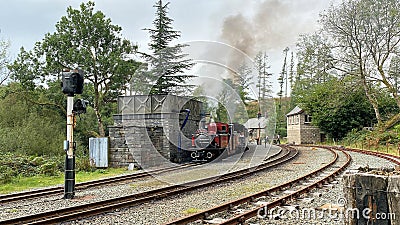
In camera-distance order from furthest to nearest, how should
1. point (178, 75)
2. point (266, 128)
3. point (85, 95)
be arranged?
1. point (85, 95)
2. point (266, 128)
3. point (178, 75)

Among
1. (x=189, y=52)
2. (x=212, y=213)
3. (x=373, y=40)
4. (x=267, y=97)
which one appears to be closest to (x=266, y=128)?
(x=267, y=97)

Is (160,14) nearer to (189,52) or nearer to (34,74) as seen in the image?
(34,74)

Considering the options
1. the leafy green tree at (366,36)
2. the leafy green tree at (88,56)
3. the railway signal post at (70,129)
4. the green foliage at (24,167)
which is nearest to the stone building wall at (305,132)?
the leafy green tree at (366,36)

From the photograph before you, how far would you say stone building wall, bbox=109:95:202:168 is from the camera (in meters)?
15.9

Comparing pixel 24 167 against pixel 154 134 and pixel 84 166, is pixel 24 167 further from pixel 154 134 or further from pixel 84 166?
pixel 154 134

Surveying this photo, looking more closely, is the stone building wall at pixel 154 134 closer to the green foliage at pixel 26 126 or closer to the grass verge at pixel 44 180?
the grass verge at pixel 44 180

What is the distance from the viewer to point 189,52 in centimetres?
1061

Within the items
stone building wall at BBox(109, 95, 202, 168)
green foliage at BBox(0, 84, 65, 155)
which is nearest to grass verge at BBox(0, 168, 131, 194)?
stone building wall at BBox(109, 95, 202, 168)

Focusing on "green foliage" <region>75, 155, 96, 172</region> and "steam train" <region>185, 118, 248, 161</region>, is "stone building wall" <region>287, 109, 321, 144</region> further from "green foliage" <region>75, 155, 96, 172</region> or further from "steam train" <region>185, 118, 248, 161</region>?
"green foliage" <region>75, 155, 96, 172</region>

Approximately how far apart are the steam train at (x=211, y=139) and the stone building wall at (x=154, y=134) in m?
0.41

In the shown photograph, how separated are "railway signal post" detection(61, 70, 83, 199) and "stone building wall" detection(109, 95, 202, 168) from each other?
6.10 metres

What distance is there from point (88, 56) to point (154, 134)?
8.91 meters

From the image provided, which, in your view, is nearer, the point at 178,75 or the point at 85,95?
the point at 178,75

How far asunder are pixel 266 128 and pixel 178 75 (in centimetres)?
544
